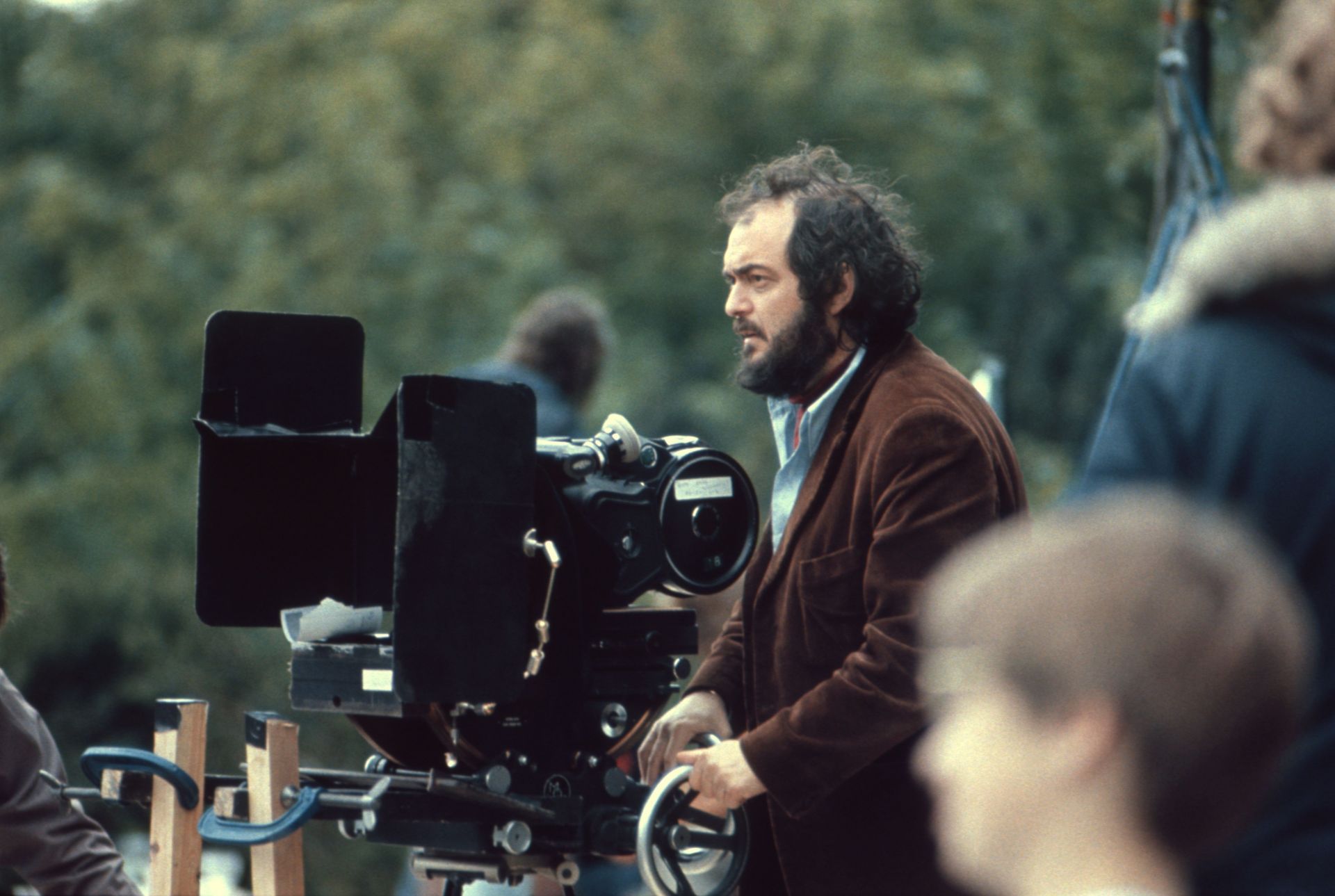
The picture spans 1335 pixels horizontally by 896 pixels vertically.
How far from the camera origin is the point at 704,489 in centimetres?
318

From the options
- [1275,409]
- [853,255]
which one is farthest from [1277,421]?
[853,255]

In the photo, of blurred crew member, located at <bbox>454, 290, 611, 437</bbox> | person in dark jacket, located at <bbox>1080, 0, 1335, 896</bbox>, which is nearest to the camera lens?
person in dark jacket, located at <bbox>1080, 0, 1335, 896</bbox>

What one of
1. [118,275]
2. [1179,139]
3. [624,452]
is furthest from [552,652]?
[118,275]

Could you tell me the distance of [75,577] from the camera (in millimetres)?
9453

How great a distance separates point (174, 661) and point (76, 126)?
465 cm

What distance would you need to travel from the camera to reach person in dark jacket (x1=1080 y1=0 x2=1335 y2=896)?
5.49 feet

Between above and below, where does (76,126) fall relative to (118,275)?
above

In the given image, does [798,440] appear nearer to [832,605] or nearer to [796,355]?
[796,355]

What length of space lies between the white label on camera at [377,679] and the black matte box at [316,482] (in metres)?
0.17

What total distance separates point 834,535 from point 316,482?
98cm

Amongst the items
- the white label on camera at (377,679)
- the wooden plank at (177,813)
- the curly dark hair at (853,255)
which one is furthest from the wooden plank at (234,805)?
the curly dark hair at (853,255)

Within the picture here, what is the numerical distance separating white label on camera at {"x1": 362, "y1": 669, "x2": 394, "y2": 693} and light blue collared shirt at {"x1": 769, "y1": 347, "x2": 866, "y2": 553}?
2.44 feet

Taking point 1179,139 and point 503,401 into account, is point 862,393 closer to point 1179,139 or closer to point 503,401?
point 503,401

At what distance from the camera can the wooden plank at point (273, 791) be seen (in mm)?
3125
